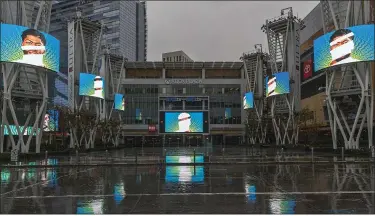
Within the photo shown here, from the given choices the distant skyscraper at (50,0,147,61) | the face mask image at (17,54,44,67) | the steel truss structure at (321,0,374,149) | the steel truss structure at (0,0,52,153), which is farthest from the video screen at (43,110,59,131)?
the steel truss structure at (321,0,374,149)

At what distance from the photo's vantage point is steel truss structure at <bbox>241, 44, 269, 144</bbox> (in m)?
92.9

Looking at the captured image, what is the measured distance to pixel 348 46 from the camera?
41.7 meters

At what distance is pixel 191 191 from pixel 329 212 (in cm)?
605

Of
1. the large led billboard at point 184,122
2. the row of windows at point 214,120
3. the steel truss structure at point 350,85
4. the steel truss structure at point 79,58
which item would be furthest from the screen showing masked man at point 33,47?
the row of windows at point 214,120

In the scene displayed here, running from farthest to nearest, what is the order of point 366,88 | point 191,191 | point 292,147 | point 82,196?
point 292,147
point 366,88
point 191,191
point 82,196

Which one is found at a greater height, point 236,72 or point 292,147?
point 236,72

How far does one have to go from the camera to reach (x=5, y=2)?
39531 millimetres

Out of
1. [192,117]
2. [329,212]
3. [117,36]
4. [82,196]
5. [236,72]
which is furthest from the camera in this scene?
[117,36]

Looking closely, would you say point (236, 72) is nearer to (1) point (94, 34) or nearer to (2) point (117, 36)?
(2) point (117, 36)

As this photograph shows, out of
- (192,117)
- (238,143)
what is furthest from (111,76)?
(238,143)

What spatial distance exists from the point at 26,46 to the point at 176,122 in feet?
237

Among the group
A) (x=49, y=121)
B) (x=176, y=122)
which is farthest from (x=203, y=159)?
(x=176, y=122)

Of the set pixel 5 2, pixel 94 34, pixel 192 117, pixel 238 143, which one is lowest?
pixel 238 143

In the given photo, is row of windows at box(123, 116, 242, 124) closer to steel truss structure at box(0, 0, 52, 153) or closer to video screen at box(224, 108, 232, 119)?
video screen at box(224, 108, 232, 119)
